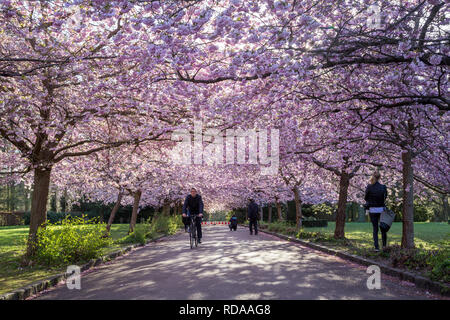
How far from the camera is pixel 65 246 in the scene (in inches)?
375

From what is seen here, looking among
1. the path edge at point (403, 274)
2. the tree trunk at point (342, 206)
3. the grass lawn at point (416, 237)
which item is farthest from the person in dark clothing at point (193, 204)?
the tree trunk at point (342, 206)

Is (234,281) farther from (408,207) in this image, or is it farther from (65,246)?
(408,207)

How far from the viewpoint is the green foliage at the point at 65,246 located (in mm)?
9257

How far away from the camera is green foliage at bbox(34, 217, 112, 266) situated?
926cm

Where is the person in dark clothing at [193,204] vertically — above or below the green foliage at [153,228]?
above

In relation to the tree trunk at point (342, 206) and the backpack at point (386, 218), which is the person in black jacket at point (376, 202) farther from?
the tree trunk at point (342, 206)

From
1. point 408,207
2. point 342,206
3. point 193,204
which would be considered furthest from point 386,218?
point 193,204

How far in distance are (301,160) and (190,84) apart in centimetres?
821

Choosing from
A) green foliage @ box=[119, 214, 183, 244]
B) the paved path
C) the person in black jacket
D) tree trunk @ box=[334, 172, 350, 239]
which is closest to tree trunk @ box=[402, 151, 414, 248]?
the person in black jacket

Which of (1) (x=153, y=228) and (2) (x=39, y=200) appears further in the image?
(1) (x=153, y=228)

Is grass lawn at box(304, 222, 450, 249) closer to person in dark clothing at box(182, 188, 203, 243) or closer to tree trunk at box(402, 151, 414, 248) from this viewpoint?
tree trunk at box(402, 151, 414, 248)

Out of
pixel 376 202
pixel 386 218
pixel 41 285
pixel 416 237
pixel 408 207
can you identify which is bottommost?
pixel 416 237
